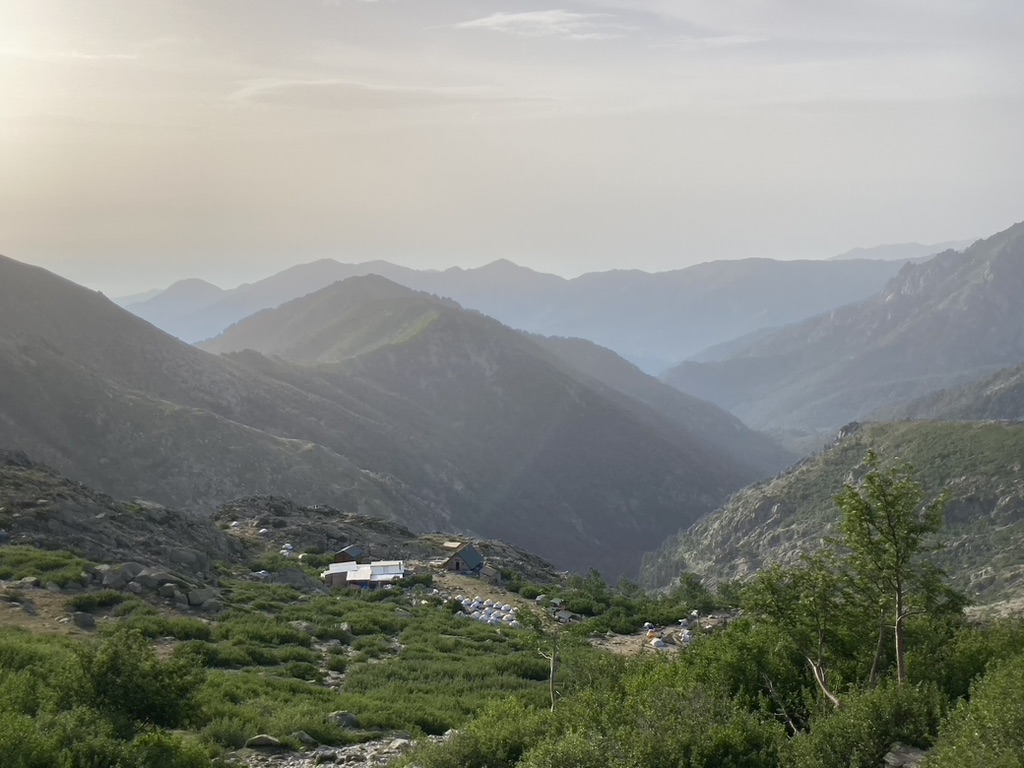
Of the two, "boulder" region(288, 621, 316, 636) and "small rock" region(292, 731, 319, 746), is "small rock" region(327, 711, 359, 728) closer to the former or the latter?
"small rock" region(292, 731, 319, 746)

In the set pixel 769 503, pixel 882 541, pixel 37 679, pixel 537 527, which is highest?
pixel 882 541

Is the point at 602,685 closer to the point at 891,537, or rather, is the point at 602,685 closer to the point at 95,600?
the point at 891,537

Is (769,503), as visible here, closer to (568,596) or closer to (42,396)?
(568,596)

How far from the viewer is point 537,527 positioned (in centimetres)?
18025

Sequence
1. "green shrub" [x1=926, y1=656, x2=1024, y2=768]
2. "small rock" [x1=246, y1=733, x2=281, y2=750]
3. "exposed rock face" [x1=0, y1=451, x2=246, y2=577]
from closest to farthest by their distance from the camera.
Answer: "green shrub" [x1=926, y1=656, x2=1024, y2=768] < "small rock" [x1=246, y1=733, x2=281, y2=750] < "exposed rock face" [x1=0, y1=451, x2=246, y2=577]

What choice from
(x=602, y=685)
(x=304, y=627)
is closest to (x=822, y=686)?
(x=602, y=685)

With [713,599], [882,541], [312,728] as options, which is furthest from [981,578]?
[312,728]

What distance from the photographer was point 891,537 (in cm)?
1756

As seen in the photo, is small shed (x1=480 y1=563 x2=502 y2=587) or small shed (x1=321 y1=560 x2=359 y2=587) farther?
small shed (x1=480 y1=563 x2=502 y2=587)

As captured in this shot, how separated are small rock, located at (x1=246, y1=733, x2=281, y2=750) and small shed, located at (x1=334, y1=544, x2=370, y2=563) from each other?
29993mm

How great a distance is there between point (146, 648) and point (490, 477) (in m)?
173

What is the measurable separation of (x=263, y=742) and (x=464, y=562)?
31381 mm

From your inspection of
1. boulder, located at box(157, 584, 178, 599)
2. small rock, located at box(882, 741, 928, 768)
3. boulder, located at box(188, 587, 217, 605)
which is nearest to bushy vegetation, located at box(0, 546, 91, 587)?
boulder, located at box(157, 584, 178, 599)

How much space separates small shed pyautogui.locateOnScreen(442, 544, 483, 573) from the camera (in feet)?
156
